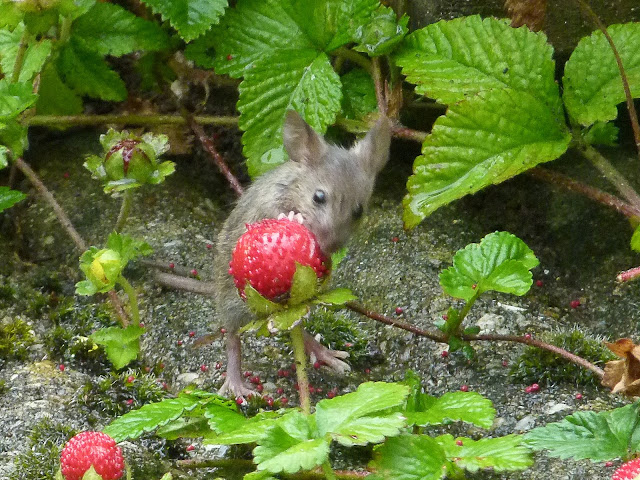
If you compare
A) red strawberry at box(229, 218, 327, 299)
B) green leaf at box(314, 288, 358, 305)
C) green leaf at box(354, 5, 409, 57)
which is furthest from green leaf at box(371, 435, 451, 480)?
green leaf at box(354, 5, 409, 57)

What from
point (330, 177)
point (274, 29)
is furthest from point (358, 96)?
point (330, 177)

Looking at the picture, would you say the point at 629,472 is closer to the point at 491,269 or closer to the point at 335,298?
the point at 335,298

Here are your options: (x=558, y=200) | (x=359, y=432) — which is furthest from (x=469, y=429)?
(x=558, y=200)

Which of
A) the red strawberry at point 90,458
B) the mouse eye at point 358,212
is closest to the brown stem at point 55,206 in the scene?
the mouse eye at point 358,212

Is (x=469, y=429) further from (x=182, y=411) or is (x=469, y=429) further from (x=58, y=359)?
(x=58, y=359)

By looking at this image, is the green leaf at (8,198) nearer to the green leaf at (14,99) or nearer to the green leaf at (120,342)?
the green leaf at (14,99)

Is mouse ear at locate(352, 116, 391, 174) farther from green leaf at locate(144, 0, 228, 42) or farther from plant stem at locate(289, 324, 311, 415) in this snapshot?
plant stem at locate(289, 324, 311, 415)
